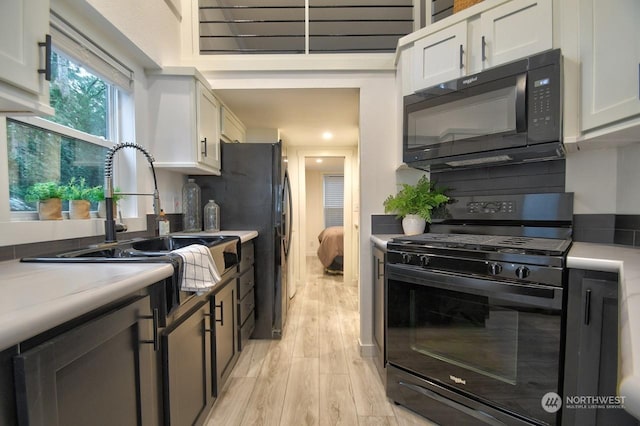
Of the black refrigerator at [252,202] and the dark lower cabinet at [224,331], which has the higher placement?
the black refrigerator at [252,202]

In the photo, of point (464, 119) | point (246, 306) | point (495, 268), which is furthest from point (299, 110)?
point (495, 268)

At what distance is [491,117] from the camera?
62.5 inches

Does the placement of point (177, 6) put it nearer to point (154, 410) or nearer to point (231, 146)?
point (231, 146)

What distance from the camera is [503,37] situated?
1.56 m

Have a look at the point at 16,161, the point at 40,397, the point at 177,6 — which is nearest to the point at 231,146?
the point at 177,6

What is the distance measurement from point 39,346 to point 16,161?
3.44 feet

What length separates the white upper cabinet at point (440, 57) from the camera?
5.55 feet

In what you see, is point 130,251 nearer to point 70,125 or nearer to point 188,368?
point 188,368

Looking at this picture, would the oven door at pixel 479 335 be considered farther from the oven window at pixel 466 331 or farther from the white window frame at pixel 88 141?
the white window frame at pixel 88 141

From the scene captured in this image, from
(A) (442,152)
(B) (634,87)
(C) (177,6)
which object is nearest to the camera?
(B) (634,87)

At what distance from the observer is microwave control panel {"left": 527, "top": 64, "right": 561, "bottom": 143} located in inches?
55.2

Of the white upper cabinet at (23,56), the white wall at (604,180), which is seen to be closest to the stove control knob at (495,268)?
the white wall at (604,180)

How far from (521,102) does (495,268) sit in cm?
86

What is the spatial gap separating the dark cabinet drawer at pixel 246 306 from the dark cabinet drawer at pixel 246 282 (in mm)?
43
